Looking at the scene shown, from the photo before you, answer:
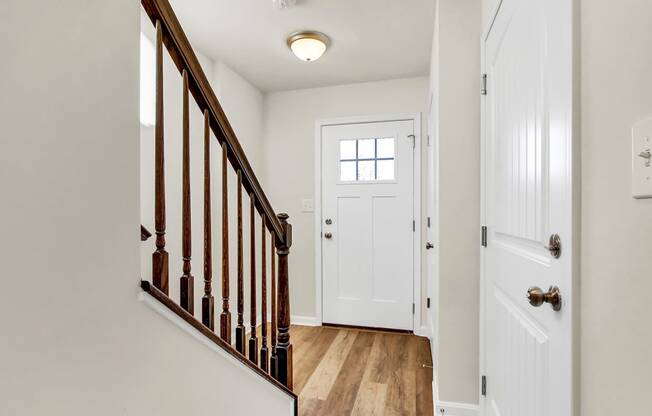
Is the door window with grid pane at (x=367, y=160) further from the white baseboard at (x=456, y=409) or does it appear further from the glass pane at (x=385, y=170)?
the white baseboard at (x=456, y=409)

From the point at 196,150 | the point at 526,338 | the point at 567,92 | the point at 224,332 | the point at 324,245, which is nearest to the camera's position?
the point at 567,92

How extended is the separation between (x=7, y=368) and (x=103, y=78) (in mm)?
536

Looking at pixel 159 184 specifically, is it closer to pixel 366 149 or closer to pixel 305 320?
pixel 366 149

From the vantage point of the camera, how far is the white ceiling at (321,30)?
200 cm

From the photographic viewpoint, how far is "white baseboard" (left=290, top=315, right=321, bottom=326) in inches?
130

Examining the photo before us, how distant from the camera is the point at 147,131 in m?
2.01

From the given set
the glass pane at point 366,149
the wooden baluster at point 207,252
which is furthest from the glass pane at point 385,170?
the wooden baluster at point 207,252

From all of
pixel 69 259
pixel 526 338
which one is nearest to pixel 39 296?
pixel 69 259

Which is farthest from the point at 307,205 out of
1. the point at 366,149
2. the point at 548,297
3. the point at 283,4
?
the point at 548,297

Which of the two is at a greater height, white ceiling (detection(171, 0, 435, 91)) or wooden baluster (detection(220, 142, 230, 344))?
white ceiling (detection(171, 0, 435, 91))

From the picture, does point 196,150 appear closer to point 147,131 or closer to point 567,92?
point 147,131

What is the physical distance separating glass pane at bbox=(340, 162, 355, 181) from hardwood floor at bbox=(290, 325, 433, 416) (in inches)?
56.5
